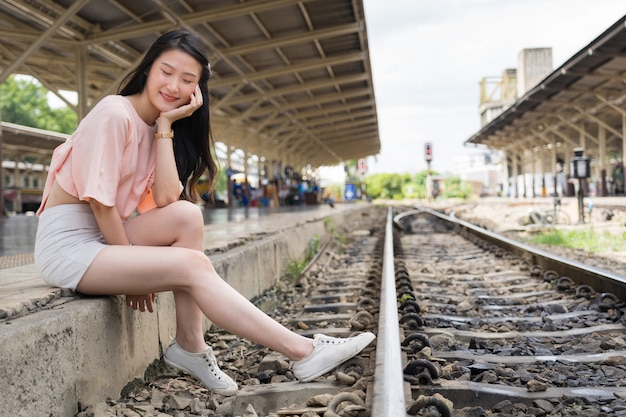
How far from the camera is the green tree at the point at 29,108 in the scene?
5491cm

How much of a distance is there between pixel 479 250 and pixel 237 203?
18.2 metres

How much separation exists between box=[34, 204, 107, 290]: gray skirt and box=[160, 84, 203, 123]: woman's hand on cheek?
481 millimetres

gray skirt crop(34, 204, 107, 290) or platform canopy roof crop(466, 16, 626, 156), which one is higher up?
platform canopy roof crop(466, 16, 626, 156)

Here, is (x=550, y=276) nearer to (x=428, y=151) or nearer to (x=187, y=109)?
(x=187, y=109)

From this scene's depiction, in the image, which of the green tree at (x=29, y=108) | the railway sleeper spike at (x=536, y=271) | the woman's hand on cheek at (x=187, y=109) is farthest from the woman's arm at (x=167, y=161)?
the green tree at (x=29, y=108)

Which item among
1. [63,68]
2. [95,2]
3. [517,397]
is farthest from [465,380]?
[63,68]

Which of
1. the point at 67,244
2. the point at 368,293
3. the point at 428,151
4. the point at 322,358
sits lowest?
the point at 368,293

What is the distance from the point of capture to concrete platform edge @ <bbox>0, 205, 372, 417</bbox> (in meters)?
1.79

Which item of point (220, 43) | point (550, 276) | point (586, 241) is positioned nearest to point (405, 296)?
point (550, 276)

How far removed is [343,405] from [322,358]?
347 millimetres

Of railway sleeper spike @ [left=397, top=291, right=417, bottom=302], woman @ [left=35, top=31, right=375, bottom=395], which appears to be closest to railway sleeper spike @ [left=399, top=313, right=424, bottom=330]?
railway sleeper spike @ [left=397, top=291, right=417, bottom=302]

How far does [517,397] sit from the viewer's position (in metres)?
2.25

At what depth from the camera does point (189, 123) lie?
2740 mm

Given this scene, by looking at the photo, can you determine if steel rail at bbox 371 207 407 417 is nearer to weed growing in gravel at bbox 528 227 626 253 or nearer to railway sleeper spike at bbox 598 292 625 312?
railway sleeper spike at bbox 598 292 625 312
